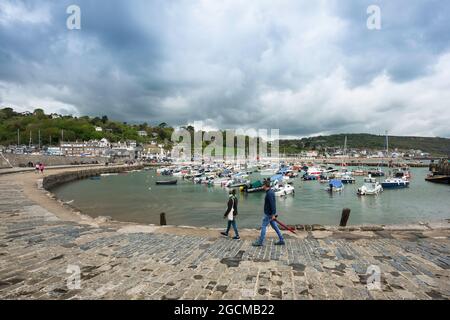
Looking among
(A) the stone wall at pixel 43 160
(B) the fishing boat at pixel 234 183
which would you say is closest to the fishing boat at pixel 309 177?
(B) the fishing boat at pixel 234 183

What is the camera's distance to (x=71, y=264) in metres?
5.92

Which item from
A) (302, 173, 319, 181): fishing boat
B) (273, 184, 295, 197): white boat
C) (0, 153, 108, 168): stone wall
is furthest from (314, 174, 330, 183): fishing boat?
(0, 153, 108, 168): stone wall

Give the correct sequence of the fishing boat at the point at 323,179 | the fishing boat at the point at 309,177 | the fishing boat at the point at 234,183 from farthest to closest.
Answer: the fishing boat at the point at 309,177
the fishing boat at the point at 323,179
the fishing boat at the point at 234,183

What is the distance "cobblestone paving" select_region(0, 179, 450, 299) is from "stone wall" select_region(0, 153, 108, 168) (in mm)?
62638

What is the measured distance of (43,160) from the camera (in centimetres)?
6981

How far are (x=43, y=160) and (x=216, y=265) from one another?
262ft

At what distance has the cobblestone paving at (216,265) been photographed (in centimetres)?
463

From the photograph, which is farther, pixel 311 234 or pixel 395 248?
pixel 311 234

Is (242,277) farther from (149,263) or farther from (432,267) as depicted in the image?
(432,267)

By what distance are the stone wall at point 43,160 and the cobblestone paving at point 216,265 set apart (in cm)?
6264

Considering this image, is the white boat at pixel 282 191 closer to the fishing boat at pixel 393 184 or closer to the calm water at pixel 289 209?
the calm water at pixel 289 209

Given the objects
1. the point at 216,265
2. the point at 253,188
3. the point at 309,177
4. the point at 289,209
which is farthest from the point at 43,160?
the point at 216,265
